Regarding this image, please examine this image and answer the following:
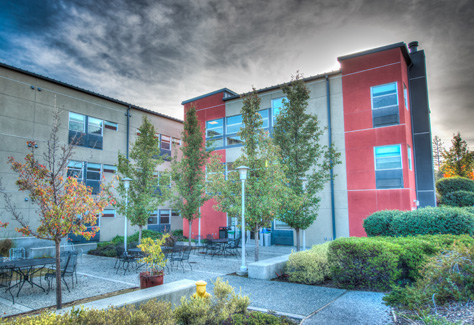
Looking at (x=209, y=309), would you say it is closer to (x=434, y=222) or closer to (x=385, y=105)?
(x=434, y=222)

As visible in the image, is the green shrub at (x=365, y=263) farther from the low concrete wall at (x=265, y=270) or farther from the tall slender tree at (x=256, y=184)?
the tall slender tree at (x=256, y=184)

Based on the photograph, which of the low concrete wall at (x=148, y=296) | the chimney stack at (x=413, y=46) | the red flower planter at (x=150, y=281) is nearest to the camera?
the low concrete wall at (x=148, y=296)

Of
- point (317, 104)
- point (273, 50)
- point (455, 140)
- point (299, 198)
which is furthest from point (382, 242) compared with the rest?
point (455, 140)

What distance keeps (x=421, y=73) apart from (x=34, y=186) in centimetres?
1884

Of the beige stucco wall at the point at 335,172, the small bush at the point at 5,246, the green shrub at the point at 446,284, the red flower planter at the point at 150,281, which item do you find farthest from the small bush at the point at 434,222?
the small bush at the point at 5,246

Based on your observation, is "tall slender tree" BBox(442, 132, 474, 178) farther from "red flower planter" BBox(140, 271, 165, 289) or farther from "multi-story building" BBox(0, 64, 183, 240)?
"red flower planter" BBox(140, 271, 165, 289)

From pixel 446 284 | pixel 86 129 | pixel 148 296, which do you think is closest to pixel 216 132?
pixel 86 129

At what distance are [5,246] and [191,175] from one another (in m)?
9.20

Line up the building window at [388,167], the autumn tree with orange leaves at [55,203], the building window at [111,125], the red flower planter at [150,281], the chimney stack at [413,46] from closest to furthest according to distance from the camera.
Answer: the autumn tree with orange leaves at [55,203] → the red flower planter at [150,281] → the building window at [388,167] → the chimney stack at [413,46] → the building window at [111,125]

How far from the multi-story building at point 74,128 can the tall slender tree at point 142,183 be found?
1.12 m

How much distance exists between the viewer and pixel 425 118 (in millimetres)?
16031

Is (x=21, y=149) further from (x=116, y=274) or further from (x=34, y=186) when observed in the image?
(x=34, y=186)

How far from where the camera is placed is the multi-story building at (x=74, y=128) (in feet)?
48.5

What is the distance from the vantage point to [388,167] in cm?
1473
